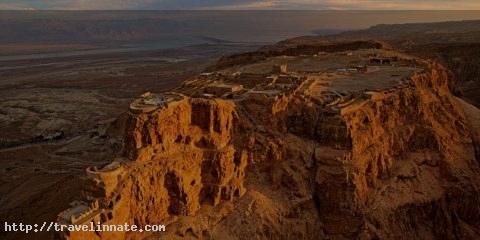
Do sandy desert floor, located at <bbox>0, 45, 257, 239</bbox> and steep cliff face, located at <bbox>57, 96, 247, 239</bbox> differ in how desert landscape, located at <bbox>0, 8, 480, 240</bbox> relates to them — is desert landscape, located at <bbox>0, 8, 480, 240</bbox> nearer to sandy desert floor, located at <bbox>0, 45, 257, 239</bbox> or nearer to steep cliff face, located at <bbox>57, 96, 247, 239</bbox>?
steep cliff face, located at <bbox>57, 96, 247, 239</bbox>

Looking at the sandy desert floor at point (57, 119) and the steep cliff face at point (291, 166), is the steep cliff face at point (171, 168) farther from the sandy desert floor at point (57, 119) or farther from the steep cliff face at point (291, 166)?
the sandy desert floor at point (57, 119)

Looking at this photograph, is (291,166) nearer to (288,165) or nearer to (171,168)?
(288,165)

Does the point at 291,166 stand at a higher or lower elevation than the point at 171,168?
lower

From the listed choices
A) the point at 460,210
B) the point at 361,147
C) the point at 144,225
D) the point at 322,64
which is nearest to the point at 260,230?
the point at 144,225

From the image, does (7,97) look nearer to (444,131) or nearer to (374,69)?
(374,69)

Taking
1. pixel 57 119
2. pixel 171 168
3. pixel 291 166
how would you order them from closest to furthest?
pixel 171 168, pixel 291 166, pixel 57 119

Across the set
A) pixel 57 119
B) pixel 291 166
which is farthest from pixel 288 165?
pixel 57 119

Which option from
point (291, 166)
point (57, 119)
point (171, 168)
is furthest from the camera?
point (57, 119)

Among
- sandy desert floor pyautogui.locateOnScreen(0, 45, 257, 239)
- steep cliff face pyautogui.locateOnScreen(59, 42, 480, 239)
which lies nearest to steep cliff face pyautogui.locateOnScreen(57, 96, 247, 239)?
steep cliff face pyautogui.locateOnScreen(59, 42, 480, 239)
